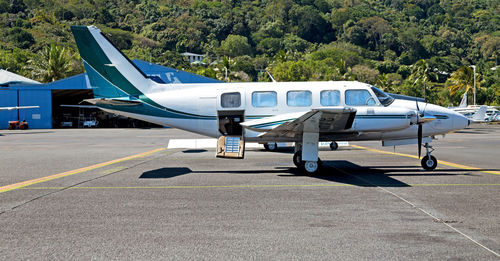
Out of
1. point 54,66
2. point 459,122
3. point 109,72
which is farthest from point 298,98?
point 54,66

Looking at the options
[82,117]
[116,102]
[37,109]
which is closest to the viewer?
[116,102]

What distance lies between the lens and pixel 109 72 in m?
16.2

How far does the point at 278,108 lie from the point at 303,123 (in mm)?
1973

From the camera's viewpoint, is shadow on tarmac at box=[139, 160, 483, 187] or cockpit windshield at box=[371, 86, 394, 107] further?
cockpit windshield at box=[371, 86, 394, 107]

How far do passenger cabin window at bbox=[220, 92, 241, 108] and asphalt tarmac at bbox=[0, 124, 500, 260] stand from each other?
7.49 ft

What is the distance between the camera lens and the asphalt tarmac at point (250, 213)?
6.24 metres

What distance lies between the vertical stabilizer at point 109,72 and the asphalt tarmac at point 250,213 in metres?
2.90

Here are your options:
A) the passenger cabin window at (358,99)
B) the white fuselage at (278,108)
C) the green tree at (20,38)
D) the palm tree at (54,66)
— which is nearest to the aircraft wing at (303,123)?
the white fuselage at (278,108)

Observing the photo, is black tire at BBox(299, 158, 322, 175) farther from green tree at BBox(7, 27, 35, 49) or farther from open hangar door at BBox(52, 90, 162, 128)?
green tree at BBox(7, 27, 35, 49)

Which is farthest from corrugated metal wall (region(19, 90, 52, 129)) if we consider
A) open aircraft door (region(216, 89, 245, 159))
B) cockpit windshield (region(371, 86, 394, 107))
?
cockpit windshield (region(371, 86, 394, 107))

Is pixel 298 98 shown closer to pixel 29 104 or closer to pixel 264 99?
pixel 264 99

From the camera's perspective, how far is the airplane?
1405cm

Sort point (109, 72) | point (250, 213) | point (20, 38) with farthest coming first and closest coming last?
1. point (20, 38)
2. point (109, 72)
3. point (250, 213)

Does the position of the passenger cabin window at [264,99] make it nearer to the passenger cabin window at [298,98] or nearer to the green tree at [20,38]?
the passenger cabin window at [298,98]
